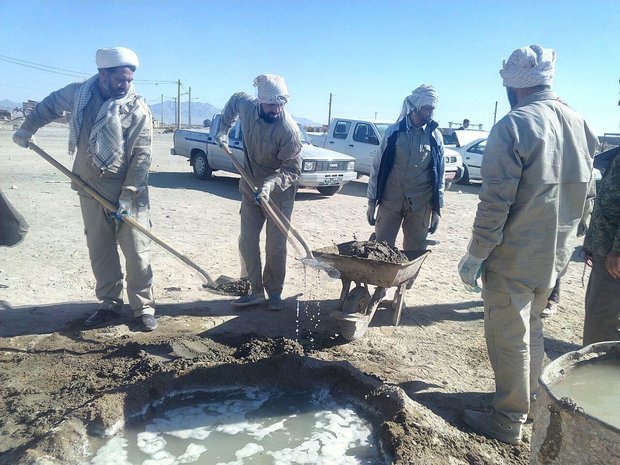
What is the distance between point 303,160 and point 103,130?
7.65 meters

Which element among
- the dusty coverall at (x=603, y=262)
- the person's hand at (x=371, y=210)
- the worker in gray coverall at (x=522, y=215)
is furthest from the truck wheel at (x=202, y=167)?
the worker in gray coverall at (x=522, y=215)

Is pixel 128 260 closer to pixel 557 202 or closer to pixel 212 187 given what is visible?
pixel 557 202

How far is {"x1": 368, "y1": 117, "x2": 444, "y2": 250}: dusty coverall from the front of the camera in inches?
196

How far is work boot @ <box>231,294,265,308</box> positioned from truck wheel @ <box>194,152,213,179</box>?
922 cm

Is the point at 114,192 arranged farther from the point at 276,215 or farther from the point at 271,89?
the point at 271,89

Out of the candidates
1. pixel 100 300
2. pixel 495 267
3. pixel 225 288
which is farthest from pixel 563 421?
pixel 100 300

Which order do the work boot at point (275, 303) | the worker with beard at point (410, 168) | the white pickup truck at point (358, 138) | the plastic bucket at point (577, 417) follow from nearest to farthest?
the plastic bucket at point (577, 417) → the worker with beard at point (410, 168) → the work boot at point (275, 303) → the white pickup truck at point (358, 138)

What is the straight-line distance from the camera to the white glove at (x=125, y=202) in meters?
4.26

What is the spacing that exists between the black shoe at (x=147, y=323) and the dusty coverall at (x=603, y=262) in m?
3.50

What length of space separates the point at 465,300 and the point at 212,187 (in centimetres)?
867

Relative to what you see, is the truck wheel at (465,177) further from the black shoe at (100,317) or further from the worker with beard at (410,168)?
the black shoe at (100,317)

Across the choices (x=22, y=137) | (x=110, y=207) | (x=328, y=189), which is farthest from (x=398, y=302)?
(x=328, y=189)

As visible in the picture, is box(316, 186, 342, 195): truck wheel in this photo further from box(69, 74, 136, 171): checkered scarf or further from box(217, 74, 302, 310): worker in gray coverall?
box(69, 74, 136, 171): checkered scarf

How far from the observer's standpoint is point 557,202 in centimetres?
290
